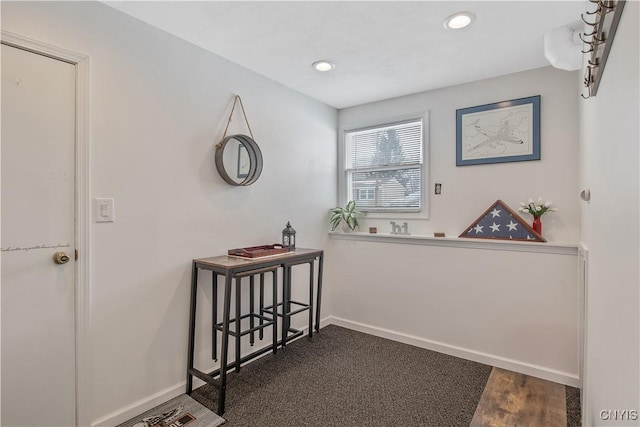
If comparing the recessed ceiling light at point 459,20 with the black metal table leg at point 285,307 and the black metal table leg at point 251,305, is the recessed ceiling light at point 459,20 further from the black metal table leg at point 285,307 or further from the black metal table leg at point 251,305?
the black metal table leg at point 251,305

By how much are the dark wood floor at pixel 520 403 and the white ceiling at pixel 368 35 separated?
2375 mm

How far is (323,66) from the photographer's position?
2607mm

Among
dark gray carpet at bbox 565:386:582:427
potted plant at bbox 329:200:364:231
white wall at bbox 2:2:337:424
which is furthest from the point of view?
potted plant at bbox 329:200:364:231

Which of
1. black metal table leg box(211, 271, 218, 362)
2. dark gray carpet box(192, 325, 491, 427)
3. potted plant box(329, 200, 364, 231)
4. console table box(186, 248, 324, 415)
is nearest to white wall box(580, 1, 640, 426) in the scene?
dark gray carpet box(192, 325, 491, 427)

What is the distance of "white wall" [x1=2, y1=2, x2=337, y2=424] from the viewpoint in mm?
1845

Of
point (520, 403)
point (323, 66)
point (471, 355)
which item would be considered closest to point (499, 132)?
point (323, 66)

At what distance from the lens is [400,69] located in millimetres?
2664

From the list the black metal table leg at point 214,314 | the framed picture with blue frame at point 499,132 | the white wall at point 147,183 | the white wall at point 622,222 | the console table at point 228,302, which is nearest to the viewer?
the white wall at point 622,222

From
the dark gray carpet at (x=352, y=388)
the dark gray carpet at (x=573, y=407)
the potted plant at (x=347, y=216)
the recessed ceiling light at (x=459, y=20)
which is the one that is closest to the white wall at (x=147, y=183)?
the dark gray carpet at (x=352, y=388)

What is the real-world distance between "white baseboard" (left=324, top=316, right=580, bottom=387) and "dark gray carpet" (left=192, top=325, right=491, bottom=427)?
0.07 m

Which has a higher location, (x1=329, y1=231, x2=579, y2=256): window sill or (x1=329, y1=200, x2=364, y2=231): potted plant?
(x1=329, y1=200, x2=364, y2=231): potted plant

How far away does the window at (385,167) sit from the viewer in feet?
10.7

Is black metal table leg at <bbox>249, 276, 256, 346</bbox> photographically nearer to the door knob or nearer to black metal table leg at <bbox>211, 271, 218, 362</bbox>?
black metal table leg at <bbox>211, 271, 218, 362</bbox>

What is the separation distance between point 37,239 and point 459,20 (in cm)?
262
